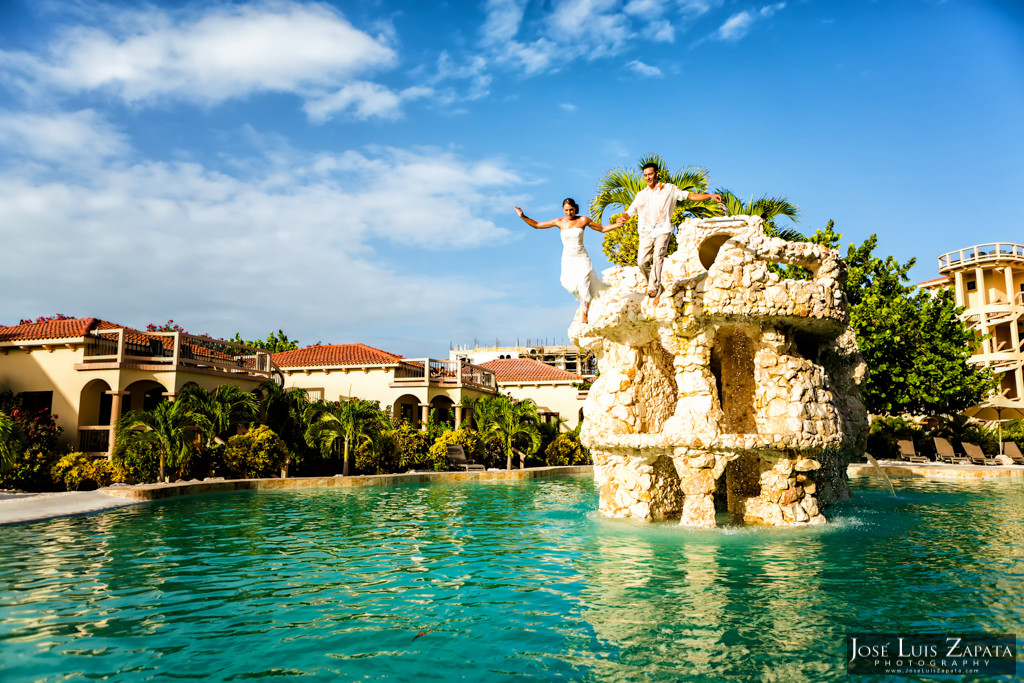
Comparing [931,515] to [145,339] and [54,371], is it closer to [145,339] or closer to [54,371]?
[145,339]

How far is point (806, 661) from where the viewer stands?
555 centimetres

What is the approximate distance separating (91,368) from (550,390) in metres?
26.3

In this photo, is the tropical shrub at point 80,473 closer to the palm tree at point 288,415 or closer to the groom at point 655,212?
the palm tree at point 288,415

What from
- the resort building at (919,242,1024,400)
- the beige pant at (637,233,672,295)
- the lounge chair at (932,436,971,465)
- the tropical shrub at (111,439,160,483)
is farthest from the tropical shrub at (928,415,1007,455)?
the tropical shrub at (111,439,160,483)

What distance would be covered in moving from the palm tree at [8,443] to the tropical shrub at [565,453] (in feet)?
63.6

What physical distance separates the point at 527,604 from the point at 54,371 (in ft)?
73.5

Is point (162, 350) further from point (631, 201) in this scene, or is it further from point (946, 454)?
point (946, 454)

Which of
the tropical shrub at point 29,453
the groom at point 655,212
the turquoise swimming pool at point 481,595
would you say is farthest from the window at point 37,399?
the groom at point 655,212

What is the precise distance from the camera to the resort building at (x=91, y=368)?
22000 mm

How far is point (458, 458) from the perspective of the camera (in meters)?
27.0

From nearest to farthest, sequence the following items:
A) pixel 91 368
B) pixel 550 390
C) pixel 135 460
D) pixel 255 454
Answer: pixel 135 460 < pixel 255 454 < pixel 91 368 < pixel 550 390

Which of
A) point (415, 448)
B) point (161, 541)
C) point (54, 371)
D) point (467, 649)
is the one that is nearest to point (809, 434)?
point (467, 649)

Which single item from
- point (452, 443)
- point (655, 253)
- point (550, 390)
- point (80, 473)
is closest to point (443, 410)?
point (550, 390)

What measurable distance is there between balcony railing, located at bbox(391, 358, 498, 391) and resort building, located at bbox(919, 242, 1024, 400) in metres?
32.9
